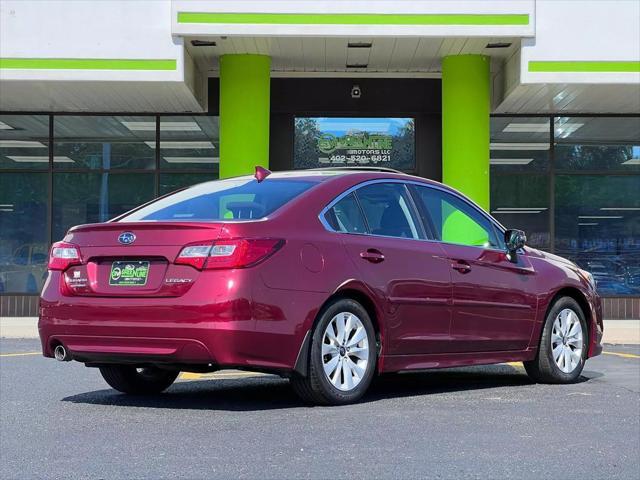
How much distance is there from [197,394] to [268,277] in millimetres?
1613

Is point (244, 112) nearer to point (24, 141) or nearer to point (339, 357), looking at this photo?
point (24, 141)

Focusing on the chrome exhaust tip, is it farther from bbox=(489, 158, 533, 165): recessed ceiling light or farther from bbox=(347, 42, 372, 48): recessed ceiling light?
bbox=(489, 158, 533, 165): recessed ceiling light

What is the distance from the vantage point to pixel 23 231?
67.6 feet

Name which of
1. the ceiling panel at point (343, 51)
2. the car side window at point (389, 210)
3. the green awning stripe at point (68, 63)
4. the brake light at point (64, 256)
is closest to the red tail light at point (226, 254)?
the brake light at point (64, 256)

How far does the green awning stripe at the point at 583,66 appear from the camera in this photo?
17.2m

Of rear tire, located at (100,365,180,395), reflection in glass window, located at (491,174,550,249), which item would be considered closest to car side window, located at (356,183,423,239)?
rear tire, located at (100,365,180,395)

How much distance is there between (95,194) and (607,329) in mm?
9448

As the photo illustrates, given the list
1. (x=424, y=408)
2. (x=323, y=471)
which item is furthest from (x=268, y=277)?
(x=323, y=471)

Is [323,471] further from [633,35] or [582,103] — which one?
[582,103]

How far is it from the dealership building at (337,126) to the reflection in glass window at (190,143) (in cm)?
3

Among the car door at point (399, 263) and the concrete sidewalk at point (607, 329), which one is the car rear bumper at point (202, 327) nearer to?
the car door at point (399, 263)

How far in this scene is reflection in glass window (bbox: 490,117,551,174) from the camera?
20297mm

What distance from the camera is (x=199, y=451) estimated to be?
5.34 meters

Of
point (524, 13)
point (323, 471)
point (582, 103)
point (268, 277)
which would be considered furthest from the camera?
point (582, 103)
